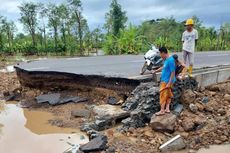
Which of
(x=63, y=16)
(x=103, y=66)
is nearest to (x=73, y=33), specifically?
(x=63, y=16)

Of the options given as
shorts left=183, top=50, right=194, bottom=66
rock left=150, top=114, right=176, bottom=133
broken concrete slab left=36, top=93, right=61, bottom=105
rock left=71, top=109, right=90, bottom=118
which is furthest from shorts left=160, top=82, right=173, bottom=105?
broken concrete slab left=36, top=93, right=61, bottom=105

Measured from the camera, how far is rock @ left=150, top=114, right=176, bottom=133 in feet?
22.8

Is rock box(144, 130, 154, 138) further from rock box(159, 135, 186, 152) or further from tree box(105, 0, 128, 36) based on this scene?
tree box(105, 0, 128, 36)

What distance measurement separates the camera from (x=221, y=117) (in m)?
7.45

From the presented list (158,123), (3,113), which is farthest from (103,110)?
(3,113)

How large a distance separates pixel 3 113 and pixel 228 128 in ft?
24.3

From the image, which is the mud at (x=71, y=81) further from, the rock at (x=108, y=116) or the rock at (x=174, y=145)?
the rock at (x=174, y=145)

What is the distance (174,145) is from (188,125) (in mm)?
806

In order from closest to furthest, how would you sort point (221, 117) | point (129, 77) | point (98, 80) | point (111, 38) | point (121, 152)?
point (121, 152), point (221, 117), point (129, 77), point (98, 80), point (111, 38)

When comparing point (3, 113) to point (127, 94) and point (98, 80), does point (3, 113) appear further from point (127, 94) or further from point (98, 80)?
point (127, 94)

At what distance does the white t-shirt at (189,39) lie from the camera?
806cm

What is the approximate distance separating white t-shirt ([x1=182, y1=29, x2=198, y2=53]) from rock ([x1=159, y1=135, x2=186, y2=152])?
9.23 feet

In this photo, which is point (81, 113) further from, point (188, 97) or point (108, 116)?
point (188, 97)

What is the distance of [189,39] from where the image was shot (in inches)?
323
